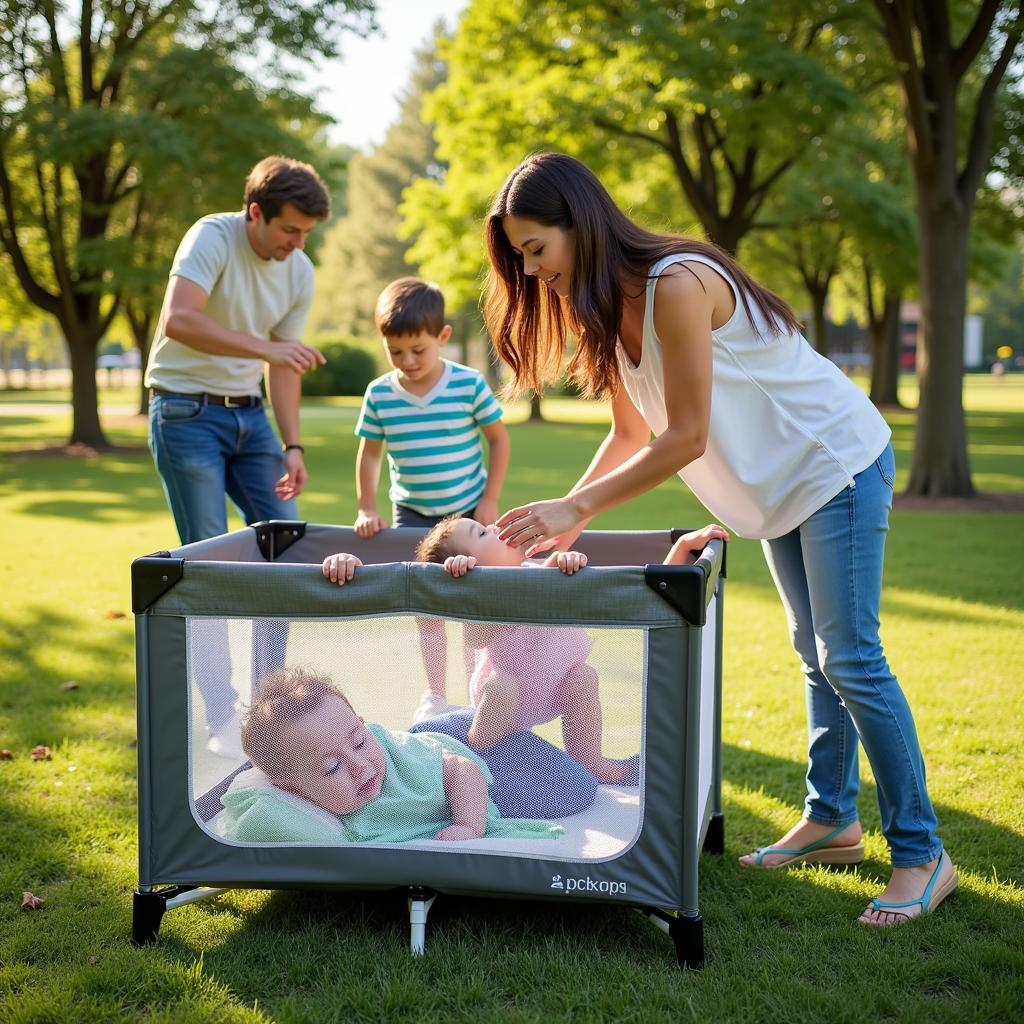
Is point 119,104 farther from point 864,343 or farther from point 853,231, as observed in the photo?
point 864,343

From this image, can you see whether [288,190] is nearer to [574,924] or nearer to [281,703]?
[281,703]

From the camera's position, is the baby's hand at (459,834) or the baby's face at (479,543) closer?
the baby's hand at (459,834)

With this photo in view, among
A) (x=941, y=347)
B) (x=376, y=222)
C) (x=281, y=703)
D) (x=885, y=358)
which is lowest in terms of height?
(x=281, y=703)

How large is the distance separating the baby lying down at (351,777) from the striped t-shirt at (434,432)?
138 centimetres

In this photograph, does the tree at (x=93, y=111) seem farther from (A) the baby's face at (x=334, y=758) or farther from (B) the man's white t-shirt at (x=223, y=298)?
(A) the baby's face at (x=334, y=758)

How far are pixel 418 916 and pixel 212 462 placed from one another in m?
1.87

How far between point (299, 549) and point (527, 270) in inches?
52.9

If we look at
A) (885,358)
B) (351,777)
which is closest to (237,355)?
(351,777)

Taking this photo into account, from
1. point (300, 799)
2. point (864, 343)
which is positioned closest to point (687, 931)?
point (300, 799)

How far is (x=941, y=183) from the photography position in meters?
9.73

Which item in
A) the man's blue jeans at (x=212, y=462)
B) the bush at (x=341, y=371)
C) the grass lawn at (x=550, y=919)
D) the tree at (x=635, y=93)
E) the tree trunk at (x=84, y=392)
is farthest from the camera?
the bush at (x=341, y=371)

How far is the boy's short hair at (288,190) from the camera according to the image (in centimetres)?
347

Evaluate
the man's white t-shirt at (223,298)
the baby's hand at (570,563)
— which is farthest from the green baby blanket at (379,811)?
the man's white t-shirt at (223,298)

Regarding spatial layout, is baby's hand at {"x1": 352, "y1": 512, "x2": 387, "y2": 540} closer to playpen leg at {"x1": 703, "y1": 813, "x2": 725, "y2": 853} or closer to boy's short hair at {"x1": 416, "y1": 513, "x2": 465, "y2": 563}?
boy's short hair at {"x1": 416, "y1": 513, "x2": 465, "y2": 563}
